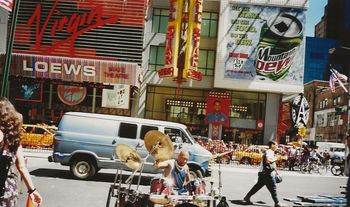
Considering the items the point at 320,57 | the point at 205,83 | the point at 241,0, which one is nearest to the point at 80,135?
the point at 205,83

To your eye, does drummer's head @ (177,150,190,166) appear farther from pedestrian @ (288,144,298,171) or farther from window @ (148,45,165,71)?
window @ (148,45,165,71)

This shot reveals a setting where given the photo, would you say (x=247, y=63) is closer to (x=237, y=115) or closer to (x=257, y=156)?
(x=237, y=115)

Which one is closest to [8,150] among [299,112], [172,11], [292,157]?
[292,157]

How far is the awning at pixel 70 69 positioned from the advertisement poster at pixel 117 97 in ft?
6.24

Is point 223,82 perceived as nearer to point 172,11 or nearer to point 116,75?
point 172,11

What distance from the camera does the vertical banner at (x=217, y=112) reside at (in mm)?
37312

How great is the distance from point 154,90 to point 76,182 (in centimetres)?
2526

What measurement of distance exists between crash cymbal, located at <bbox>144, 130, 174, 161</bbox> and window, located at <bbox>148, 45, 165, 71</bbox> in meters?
30.3

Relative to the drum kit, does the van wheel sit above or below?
below

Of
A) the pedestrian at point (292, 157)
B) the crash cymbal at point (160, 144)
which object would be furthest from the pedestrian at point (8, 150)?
the pedestrian at point (292, 157)

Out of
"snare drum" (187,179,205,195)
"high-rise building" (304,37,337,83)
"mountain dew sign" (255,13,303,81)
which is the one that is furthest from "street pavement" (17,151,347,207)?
"high-rise building" (304,37,337,83)

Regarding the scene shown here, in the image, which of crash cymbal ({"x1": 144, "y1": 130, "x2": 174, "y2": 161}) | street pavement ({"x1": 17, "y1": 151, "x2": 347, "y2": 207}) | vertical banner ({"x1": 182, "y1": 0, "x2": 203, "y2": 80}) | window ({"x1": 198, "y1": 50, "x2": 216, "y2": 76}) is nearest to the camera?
crash cymbal ({"x1": 144, "y1": 130, "x2": 174, "y2": 161})

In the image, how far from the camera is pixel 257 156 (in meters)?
29.8

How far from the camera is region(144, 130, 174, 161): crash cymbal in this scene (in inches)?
308
